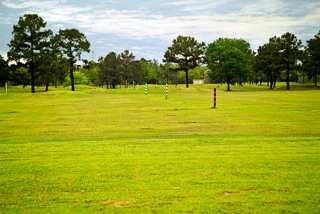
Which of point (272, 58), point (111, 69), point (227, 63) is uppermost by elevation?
point (272, 58)

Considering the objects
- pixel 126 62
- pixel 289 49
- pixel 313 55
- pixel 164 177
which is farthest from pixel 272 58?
pixel 164 177

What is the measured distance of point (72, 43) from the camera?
7081 centimetres

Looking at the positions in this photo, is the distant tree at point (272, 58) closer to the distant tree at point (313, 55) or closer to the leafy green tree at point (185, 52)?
the distant tree at point (313, 55)

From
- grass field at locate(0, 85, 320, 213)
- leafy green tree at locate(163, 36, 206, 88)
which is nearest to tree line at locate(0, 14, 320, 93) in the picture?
leafy green tree at locate(163, 36, 206, 88)

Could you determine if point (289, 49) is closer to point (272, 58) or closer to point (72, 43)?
point (272, 58)

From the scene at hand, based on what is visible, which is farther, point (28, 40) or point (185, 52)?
point (185, 52)

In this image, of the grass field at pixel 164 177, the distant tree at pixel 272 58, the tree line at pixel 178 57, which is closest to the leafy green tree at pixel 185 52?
the tree line at pixel 178 57

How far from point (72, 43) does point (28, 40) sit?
30.6 ft

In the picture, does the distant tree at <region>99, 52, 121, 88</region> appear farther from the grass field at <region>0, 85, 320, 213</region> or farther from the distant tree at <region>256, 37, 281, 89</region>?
the grass field at <region>0, 85, 320, 213</region>

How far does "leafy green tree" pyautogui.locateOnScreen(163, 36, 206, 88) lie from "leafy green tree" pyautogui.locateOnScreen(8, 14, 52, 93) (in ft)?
104

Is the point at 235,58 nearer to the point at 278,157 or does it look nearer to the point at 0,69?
the point at 0,69

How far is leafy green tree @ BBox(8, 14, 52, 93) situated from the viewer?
63.0 meters

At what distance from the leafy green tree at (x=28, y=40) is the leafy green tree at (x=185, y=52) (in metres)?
31.6

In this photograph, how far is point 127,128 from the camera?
1360 cm
